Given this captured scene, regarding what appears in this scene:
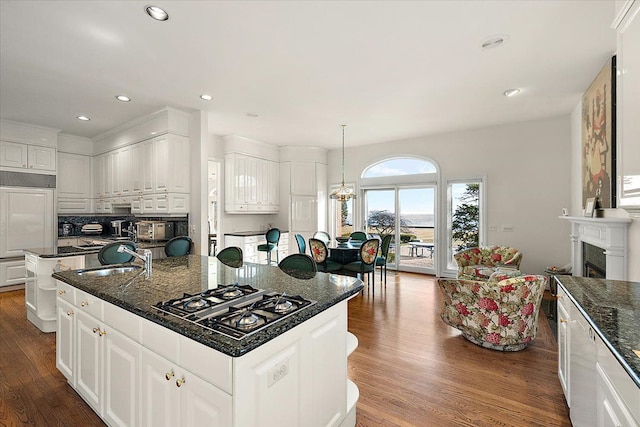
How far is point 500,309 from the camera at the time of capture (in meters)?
2.93

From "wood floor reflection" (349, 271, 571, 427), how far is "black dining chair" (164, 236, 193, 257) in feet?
8.11

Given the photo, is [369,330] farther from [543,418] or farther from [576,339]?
[576,339]

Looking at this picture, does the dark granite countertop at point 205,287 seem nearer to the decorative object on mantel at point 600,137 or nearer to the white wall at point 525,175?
the decorative object on mantel at point 600,137

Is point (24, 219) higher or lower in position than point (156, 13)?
lower

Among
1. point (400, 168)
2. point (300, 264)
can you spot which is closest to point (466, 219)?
point (400, 168)

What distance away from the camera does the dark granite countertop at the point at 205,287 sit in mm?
1193

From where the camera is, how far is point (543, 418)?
6.77 feet

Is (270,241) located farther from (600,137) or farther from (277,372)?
(600,137)

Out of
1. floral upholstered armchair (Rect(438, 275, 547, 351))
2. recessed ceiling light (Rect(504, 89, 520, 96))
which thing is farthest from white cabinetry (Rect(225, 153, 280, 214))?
recessed ceiling light (Rect(504, 89, 520, 96))

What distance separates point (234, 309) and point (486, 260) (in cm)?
477

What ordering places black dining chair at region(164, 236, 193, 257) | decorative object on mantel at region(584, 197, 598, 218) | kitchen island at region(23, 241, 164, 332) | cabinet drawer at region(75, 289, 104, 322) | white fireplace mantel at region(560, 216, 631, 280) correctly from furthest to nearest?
1. black dining chair at region(164, 236, 193, 257)
2. decorative object on mantel at region(584, 197, 598, 218)
3. kitchen island at region(23, 241, 164, 332)
4. white fireplace mantel at region(560, 216, 631, 280)
5. cabinet drawer at region(75, 289, 104, 322)

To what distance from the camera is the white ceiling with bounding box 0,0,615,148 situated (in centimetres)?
244

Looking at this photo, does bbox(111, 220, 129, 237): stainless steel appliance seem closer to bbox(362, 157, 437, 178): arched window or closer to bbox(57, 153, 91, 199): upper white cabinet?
bbox(57, 153, 91, 199): upper white cabinet

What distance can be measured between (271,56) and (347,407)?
3.12 m
